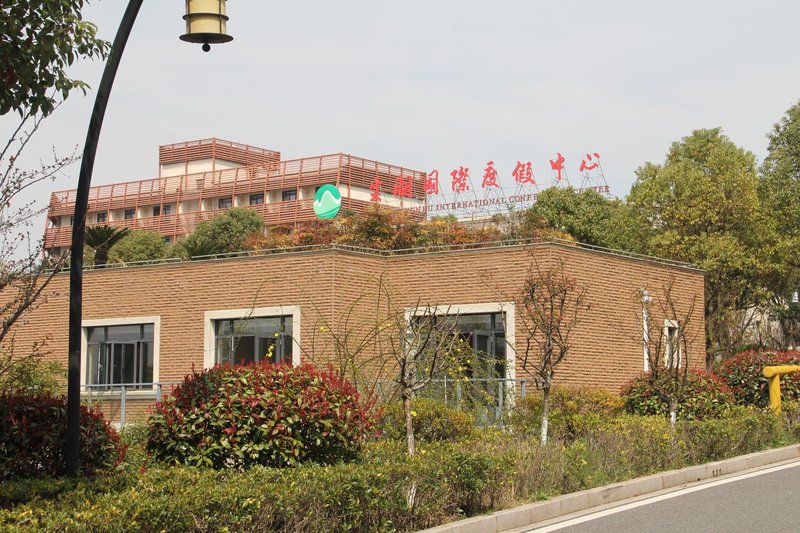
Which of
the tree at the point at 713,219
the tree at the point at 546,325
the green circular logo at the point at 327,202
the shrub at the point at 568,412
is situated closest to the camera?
the tree at the point at 546,325

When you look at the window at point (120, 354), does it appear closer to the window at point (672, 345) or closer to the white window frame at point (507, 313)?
the white window frame at point (507, 313)

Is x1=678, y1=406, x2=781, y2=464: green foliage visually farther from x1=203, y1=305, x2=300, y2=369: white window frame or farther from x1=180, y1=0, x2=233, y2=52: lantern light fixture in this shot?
x1=203, y1=305, x2=300, y2=369: white window frame

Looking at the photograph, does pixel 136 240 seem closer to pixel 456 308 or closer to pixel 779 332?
pixel 779 332

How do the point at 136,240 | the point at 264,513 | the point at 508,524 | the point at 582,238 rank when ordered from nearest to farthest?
the point at 264,513, the point at 508,524, the point at 582,238, the point at 136,240

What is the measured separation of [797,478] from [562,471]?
3.74m

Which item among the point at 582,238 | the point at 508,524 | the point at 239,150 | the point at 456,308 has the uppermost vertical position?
the point at 239,150

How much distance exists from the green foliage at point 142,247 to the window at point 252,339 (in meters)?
39.2

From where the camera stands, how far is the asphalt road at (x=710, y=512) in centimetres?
1158

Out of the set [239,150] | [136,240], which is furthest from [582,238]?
[239,150]

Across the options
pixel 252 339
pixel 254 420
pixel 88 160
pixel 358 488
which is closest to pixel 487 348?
pixel 252 339

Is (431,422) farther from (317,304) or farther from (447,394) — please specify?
(317,304)

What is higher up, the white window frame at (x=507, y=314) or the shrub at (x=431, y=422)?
the white window frame at (x=507, y=314)

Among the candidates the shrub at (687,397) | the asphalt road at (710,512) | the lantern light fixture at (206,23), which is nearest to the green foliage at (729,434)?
the shrub at (687,397)

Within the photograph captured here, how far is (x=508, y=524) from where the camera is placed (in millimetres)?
12047
